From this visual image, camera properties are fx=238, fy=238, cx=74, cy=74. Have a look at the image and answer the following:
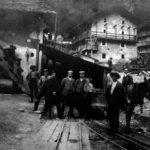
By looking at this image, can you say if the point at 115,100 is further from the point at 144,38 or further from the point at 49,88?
the point at 144,38

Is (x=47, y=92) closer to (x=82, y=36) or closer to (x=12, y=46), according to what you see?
(x=12, y=46)

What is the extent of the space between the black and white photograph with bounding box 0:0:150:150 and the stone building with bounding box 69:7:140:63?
9.67 metres

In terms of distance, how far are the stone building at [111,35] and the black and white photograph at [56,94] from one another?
9.67 m

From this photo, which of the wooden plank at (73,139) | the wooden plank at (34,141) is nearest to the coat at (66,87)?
the wooden plank at (73,139)

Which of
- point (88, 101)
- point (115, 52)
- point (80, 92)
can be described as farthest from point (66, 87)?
point (115, 52)

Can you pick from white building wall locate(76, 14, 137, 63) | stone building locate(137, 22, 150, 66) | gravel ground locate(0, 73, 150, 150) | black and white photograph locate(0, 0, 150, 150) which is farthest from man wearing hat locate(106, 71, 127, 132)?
stone building locate(137, 22, 150, 66)

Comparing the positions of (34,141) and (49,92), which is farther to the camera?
(49,92)

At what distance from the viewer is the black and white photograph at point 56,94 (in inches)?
261

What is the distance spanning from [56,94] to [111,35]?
40.4 metres

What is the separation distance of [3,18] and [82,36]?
34.4m

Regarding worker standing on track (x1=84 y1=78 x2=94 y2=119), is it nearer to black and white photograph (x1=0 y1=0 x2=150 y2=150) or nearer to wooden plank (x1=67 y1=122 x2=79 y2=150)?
black and white photograph (x1=0 y1=0 x2=150 y2=150)

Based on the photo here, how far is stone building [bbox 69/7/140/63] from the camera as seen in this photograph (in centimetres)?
4747

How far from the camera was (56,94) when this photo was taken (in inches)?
393

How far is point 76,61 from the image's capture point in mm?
15250
